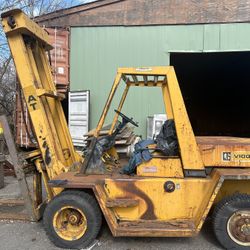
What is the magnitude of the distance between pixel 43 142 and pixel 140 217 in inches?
72.9

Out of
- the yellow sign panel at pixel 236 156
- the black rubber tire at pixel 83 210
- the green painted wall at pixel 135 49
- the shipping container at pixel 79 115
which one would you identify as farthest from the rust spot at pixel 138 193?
the shipping container at pixel 79 115

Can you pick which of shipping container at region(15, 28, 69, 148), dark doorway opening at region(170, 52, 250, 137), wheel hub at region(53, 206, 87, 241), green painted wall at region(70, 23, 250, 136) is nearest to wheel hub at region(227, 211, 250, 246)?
wheel hub at region(53, 206, 87, 241)

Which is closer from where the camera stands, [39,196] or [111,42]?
[39,196]

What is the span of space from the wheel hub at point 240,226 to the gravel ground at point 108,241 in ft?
1.20

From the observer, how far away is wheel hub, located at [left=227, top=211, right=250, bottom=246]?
183 inches

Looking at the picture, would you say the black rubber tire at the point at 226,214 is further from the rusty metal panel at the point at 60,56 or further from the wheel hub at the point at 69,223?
the rusty metal panel at the point at 60,56

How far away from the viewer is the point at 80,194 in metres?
4.89

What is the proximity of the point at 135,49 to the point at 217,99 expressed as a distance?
10742 millimetres

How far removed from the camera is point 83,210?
479cm

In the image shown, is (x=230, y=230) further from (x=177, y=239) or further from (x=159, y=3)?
(x=159, y=3)

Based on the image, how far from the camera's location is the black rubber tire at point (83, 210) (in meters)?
4.80

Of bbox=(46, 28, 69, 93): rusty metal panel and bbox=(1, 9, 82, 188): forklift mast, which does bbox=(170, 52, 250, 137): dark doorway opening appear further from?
bbox=(1, 9, 82, 188): forklift mast

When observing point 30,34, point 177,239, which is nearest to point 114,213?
point 177,239

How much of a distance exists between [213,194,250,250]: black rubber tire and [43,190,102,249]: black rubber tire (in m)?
1.63
